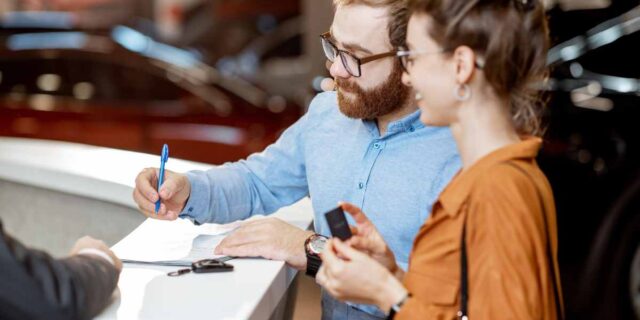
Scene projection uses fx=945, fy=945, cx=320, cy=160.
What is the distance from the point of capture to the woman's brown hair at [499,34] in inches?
62.6

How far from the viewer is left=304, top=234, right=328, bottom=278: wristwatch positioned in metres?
2.19

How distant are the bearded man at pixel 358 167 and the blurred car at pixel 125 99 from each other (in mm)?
2502

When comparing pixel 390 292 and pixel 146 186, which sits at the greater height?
pixel 146 186

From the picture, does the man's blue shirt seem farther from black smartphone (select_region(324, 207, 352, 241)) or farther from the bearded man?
black smartphone (select_region(324, 207, 352, 241))

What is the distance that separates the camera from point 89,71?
19.6 ft

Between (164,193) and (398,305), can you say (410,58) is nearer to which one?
(398,305)

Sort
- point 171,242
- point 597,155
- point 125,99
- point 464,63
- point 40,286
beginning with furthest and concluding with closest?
point 125,99
point 597,155
point 171,242
point 464,63
point 40,286

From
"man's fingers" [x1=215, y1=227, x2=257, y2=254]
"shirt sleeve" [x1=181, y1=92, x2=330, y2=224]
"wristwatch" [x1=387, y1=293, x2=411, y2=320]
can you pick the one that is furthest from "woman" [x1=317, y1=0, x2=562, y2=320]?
"shirt sleeve" [x1=181, y1=92, x2=330, y2=224]

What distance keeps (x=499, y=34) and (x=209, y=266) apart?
79cm

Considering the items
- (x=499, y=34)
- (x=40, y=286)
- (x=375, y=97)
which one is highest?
(x=499, y=34)

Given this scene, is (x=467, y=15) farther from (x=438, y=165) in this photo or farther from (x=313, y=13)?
(x=313, y=13)

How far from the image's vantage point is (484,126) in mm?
1623

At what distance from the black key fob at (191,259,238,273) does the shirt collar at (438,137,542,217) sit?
1.87ft

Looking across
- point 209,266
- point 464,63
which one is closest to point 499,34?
point 464,63
